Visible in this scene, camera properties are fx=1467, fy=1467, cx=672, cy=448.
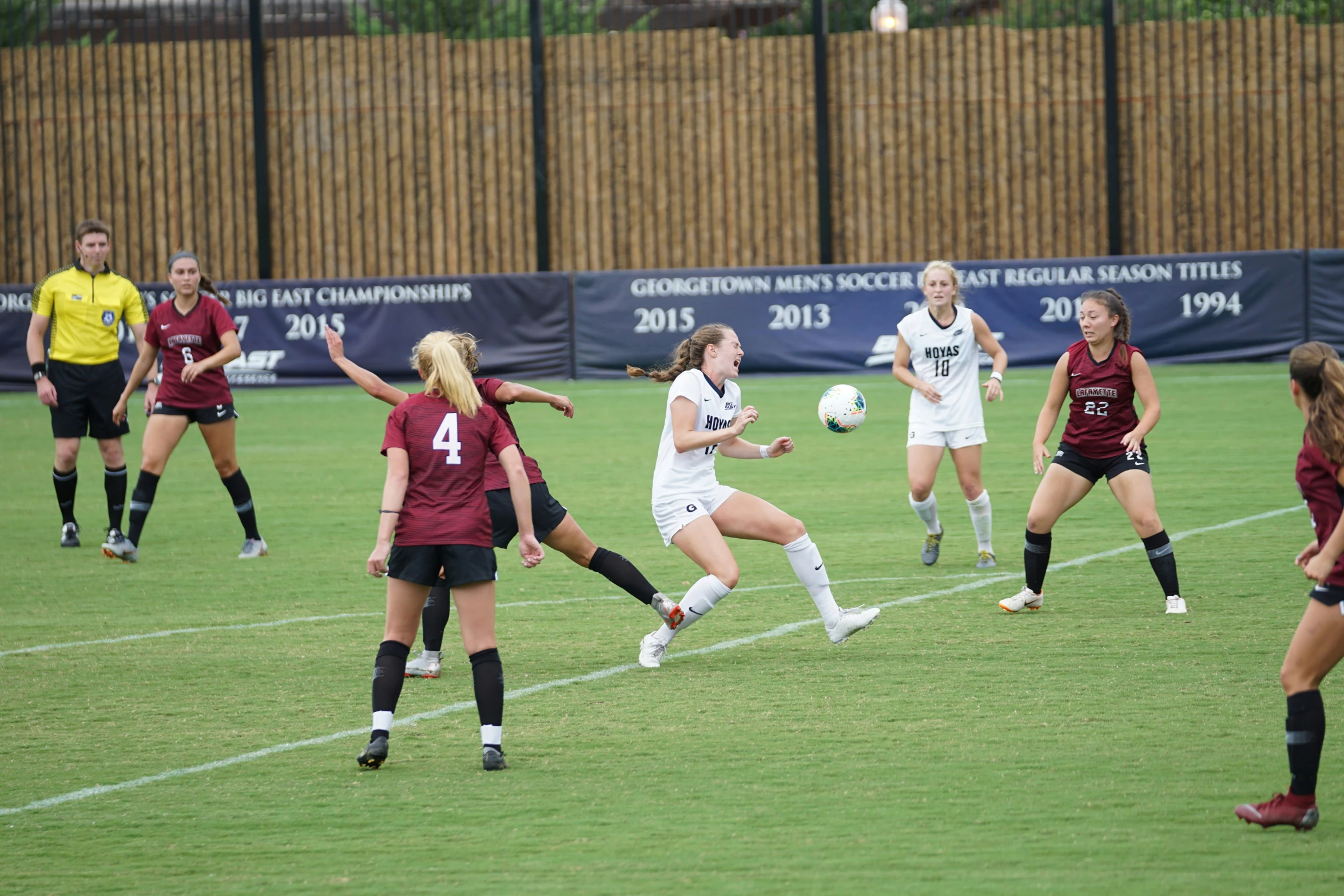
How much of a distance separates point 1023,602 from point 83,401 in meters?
7.45

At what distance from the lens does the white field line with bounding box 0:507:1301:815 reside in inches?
215

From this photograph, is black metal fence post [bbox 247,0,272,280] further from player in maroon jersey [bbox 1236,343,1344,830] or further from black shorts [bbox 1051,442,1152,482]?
player in maroon jersey [bbox 1236,343,1344,830]

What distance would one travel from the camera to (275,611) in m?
8.99

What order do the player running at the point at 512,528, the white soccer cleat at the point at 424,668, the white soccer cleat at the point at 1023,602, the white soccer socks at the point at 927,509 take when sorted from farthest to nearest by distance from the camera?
the white soccer socks at the point at 927,509, the white soccer cleat at the point at 1023,602, the white soccer cleat at the point at 424,668, the player running at the point at 512,528

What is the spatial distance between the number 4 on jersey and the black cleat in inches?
42.8

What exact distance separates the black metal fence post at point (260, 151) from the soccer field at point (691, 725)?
1580cm

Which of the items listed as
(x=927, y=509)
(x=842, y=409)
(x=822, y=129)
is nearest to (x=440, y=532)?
(x=842, y=409)

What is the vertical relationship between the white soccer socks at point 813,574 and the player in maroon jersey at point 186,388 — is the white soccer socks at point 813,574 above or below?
below

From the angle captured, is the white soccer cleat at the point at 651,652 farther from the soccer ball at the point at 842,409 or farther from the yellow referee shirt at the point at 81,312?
the yellow referee shirt at the point at 81,312

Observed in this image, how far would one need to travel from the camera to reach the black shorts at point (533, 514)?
23.2ft

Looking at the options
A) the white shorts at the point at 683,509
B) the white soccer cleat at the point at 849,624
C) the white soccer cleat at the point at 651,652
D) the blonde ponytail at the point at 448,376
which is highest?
the blonde ponytail at the point at 448,376

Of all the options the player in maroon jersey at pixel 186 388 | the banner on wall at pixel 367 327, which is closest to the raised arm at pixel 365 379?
the player in maroon jersey at pixel 186 388

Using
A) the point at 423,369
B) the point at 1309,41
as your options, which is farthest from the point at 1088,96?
the point at 423,369

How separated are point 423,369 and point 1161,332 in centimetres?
1920
